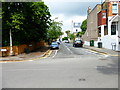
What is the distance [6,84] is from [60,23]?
63.5 m

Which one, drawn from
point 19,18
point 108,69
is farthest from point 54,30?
point 108,69

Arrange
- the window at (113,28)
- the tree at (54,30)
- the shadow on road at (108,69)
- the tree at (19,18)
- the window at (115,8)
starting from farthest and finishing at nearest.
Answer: the tree at (54,30), the window at (115,8), the window at (113,28), the tree at (19,18), the shadow on road at (108,69)

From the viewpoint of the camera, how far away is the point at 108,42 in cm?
2783

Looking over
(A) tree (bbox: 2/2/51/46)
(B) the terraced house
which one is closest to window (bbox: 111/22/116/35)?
(B) the terraced house

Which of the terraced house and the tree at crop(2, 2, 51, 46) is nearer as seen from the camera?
the tree at crop(2, 2, 51, 46)

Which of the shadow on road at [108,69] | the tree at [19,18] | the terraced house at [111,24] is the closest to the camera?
the shadow on road at [108,69]

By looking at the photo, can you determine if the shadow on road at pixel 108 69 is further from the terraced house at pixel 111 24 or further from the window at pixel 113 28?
the window at pixel 113 28

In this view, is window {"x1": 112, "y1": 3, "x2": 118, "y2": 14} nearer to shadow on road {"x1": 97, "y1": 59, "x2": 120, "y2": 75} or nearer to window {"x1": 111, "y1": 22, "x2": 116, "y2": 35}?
window {"x1": 111, "y1": 22, "x2": 116, "y2": 35}

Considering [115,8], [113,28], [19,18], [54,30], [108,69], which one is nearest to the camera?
[108,69]

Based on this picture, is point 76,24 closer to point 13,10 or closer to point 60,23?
point 60,23

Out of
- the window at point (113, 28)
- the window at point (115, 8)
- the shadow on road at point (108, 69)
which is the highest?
the window at point (115, 8)

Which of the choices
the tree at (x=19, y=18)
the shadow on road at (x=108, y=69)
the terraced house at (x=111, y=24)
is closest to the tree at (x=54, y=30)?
the terraced house at (x=111, y=24)

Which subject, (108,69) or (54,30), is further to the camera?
(54,30)

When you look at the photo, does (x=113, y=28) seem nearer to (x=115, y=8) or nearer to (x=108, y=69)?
(x=115, y=8)
